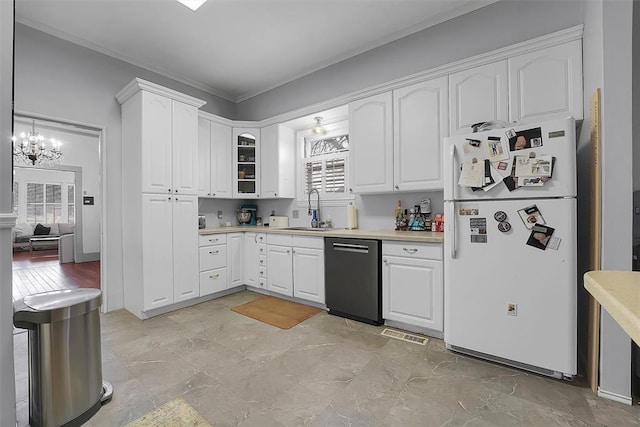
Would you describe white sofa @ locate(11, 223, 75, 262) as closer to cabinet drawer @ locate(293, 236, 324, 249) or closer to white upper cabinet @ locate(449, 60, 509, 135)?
cabinet drawer @ locate(293, 236, 324, 249)

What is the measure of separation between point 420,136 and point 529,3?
4.59ft

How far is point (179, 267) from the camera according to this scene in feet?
10.7

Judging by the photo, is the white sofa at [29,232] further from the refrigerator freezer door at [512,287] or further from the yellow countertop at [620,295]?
the yellow countertop at [620,295]

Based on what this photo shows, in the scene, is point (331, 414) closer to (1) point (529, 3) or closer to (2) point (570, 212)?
(2) point (570, 212)

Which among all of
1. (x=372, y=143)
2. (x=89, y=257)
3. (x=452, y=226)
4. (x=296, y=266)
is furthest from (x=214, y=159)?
(x=89, y=257)

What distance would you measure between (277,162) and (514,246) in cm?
295

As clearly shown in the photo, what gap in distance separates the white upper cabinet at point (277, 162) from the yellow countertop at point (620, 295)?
3577 millimetres

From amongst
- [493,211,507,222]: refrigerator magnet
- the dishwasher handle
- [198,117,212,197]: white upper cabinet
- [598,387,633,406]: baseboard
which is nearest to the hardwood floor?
[198,117,212,197]: white upper cabinet

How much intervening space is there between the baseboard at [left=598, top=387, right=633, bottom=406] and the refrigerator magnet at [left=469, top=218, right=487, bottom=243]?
1042mm

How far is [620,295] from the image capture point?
551 millimetres

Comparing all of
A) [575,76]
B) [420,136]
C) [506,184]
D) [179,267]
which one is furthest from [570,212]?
[179,267]

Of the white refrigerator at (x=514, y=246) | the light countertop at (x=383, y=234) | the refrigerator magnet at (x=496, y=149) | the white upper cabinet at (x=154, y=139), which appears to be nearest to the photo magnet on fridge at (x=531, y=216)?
the white refrigerator at (x=514, y=246)

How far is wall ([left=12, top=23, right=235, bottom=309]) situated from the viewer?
2.74m

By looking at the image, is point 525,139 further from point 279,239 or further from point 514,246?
point 279,239
